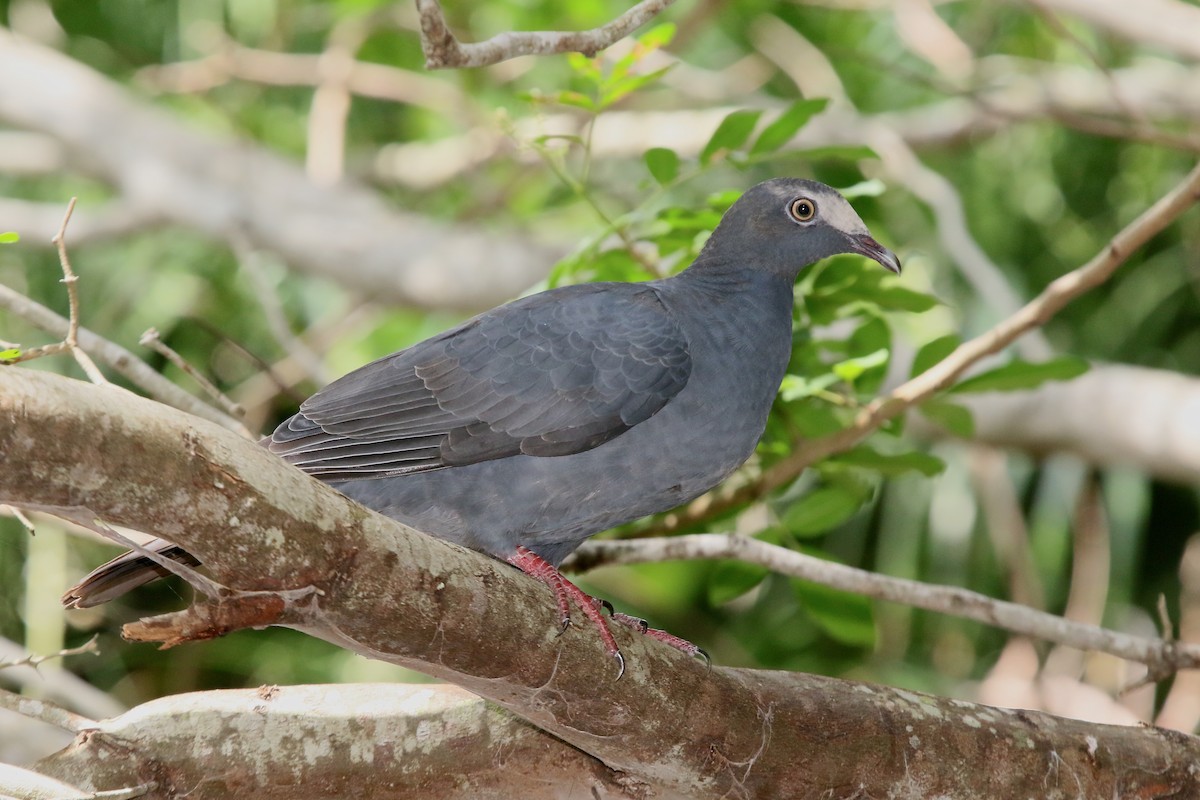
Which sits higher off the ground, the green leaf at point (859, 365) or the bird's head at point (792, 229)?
the bird's head at point (792, 229)

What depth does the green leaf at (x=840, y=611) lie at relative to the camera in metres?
3.76

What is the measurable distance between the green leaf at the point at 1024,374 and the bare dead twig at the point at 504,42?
139 cm

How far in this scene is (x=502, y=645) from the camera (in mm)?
2383

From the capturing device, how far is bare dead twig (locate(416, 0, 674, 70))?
7.66 ft

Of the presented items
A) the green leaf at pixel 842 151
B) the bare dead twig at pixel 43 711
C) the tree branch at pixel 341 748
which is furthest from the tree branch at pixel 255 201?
the bare dead twig at pixel 43 711

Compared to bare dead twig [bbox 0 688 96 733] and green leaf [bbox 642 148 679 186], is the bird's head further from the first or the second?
bare dead twig [bbox 0 688 96 733]

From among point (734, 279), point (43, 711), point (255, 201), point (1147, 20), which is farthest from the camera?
point (255, 201)

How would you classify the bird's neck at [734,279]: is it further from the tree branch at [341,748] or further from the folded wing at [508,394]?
the tree branch at [341,748]

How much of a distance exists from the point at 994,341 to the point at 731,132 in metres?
0.92

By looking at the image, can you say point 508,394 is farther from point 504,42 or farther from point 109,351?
point 109,351

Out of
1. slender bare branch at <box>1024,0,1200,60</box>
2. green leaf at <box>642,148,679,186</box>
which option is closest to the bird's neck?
green leaf at <box>642,148,679,186</box>

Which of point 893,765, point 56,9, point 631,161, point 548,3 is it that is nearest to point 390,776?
point 893,765

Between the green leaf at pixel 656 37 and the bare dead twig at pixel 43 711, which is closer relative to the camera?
the bare dead twig at pixel 43 711

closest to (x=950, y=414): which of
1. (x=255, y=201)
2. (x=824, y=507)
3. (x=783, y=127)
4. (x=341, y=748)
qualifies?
(x=824, y=507)
